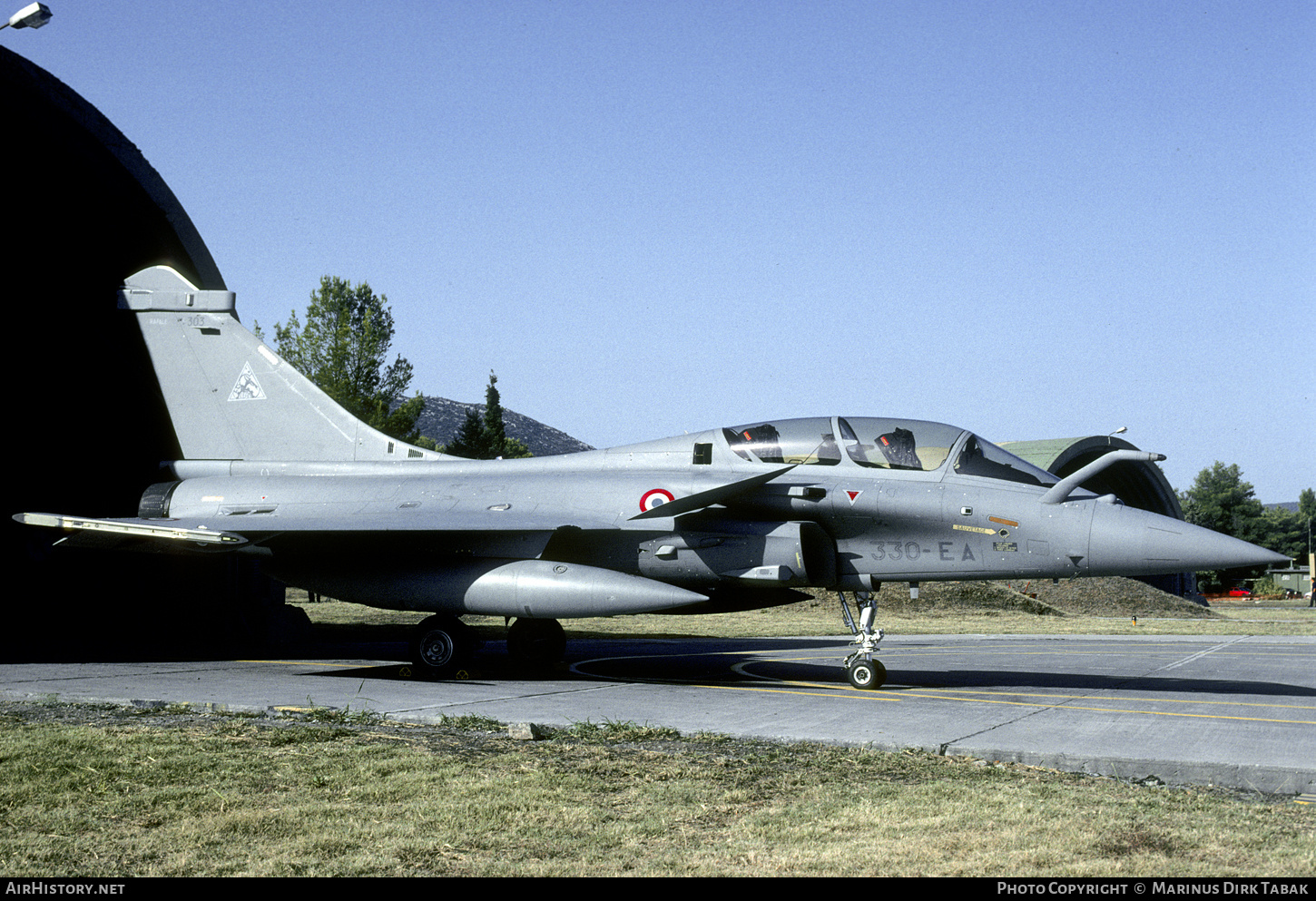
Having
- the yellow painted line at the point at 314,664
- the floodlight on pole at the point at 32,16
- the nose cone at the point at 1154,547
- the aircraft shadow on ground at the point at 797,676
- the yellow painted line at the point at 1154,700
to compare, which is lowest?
the yellow painted line at the point at 314,664

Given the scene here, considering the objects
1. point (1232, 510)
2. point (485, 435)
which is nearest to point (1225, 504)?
point (1232, 510)

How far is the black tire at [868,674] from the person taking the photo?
1103cm

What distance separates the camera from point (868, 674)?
11.1 metres

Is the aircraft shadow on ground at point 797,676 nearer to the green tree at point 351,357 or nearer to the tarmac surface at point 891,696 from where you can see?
the tarmac surface at point 891,696

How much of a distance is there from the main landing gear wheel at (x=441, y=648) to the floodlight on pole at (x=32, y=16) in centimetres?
849

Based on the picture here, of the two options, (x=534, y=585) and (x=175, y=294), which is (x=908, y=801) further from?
(x=175, y=294)

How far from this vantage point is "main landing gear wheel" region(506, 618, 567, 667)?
47.1ft

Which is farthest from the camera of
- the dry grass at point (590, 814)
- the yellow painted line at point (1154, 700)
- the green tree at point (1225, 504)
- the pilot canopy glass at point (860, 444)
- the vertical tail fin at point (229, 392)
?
the green tree at point (1225, 504)

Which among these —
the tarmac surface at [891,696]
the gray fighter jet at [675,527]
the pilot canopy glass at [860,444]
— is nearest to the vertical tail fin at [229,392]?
the gray fighter jet at [675,527]

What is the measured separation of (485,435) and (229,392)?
5103 centimetres

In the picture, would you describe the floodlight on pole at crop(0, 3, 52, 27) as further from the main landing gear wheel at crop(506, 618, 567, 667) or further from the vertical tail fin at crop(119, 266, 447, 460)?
the main landing gear wheel at crop(506, 618, 567, 667)

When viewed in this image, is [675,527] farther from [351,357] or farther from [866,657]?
[351,357]
